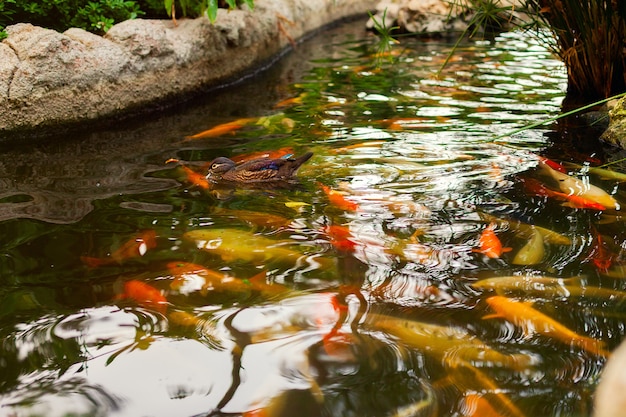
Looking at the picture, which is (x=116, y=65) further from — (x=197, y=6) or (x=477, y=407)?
(x=477, y=407)

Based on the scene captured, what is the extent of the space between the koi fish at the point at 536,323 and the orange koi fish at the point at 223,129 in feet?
11.9

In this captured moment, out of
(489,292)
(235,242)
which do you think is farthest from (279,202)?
(489,292)

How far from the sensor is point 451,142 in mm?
5539

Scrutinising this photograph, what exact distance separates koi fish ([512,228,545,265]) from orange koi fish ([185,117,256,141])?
10.8 ft

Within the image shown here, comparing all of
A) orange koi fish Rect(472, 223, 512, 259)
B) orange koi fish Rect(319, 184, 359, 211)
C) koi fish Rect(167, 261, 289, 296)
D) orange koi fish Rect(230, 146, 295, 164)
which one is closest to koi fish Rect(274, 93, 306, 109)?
orange koi fish Rect(230, 146, 295, 164)

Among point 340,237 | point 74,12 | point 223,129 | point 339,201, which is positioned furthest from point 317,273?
point 74,12

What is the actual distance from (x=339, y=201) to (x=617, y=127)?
2.76m

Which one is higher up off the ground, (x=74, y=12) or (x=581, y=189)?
(x=74, y=12)

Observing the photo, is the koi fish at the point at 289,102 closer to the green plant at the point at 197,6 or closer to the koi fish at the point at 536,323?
the green plant at the point at 197,6

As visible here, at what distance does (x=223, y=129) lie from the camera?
6.26m

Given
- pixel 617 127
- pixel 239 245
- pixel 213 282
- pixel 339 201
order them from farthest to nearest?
1. pixel 617 127
2. pixel 339 201
3. pixel 239 245
4. pixel 213 282

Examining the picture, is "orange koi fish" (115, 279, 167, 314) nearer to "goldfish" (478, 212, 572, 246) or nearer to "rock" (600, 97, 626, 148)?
"goldfish" (478, 212, 572, 246)

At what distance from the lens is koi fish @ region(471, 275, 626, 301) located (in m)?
3.22

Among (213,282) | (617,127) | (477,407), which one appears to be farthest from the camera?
(617,127)
